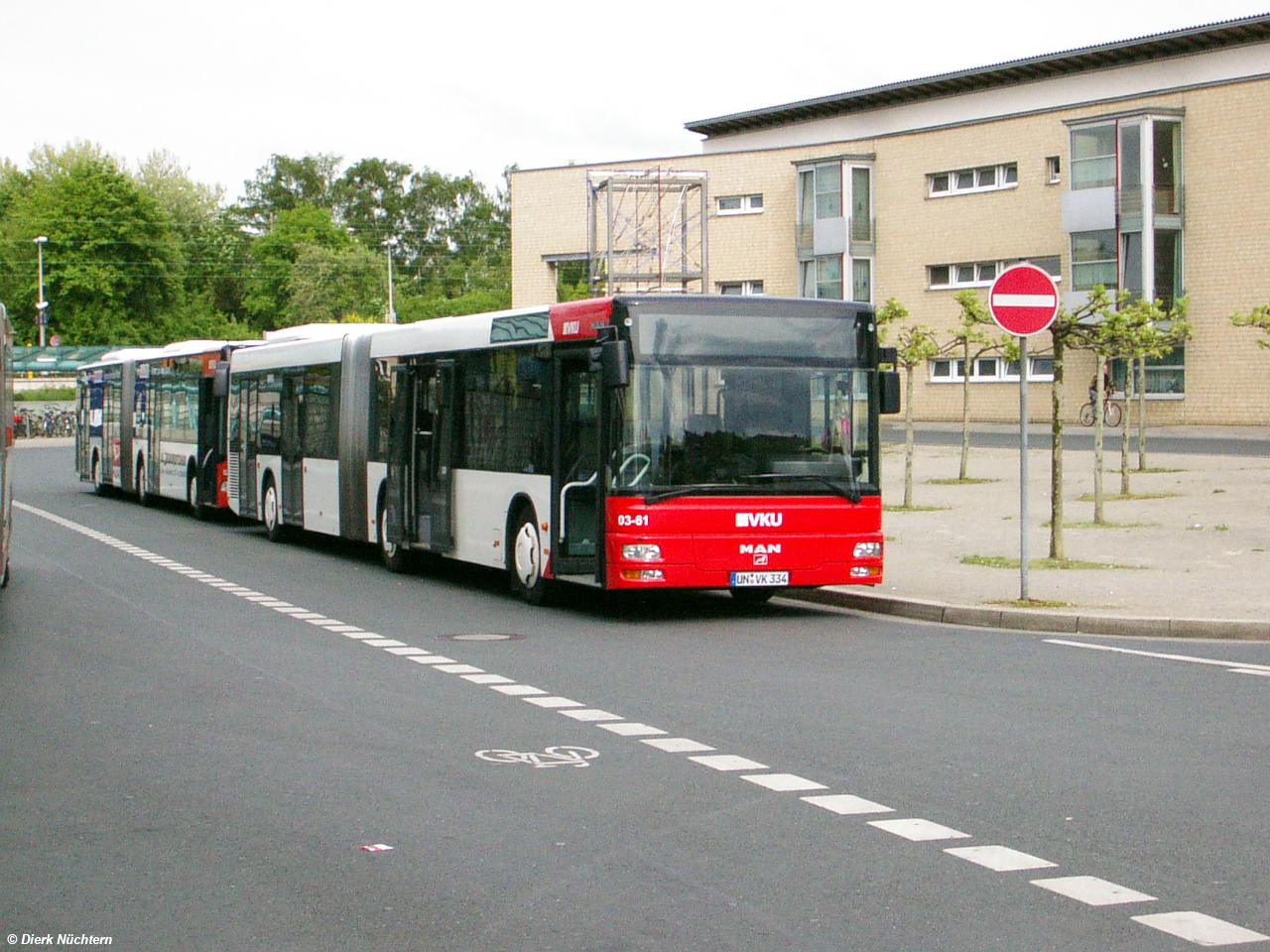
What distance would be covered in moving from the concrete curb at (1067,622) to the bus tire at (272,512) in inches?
469

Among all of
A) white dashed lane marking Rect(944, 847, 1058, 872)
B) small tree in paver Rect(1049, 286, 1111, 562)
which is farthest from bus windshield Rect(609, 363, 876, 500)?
white dashed lane marking Rect(944, 847, 1058, 872)

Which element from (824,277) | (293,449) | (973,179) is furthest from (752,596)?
(824,277)

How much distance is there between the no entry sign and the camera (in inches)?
596

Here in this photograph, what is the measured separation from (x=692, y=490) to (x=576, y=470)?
3.85 ft

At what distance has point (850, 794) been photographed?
7.65 m

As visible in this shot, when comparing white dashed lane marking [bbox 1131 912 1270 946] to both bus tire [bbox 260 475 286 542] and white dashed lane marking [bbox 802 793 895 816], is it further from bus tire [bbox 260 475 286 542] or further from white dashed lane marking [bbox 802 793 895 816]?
bus tire [bbox 260 475 286 542]

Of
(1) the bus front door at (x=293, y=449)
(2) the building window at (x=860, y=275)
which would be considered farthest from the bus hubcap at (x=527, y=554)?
(2) the building window at (x=860, y=275)

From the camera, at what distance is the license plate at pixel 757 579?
48.9 feet

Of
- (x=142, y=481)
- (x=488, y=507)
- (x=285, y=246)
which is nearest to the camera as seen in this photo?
(x=488, y=507)

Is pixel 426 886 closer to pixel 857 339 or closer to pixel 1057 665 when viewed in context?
pixel 1057 665

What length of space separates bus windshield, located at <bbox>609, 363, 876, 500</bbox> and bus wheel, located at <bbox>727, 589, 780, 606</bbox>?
1.96 meters

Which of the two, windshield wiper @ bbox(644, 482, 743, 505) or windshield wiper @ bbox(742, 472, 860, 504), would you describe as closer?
windshield wiper @ bbox(644, 482, 743, 505)

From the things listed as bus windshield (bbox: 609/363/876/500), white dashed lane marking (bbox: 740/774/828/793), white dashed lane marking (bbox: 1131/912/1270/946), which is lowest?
white dashed lane marking (bbox: 740/774/828/793)

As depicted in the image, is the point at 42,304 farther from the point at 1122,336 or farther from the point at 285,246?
the point at 1122,336
